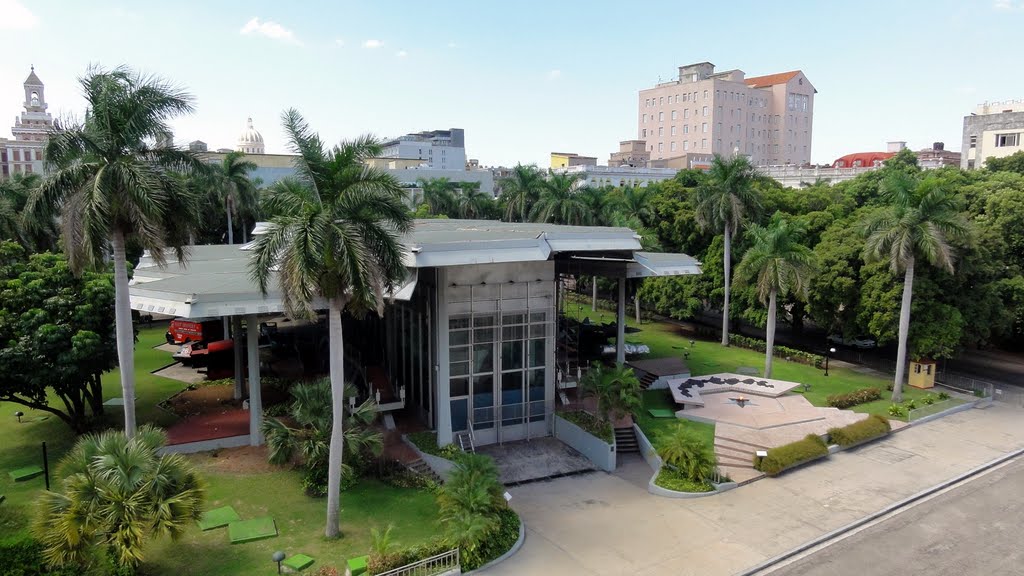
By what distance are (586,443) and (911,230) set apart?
58.1 feet

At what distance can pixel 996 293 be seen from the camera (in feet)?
107

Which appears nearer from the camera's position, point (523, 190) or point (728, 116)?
point (523, 190)

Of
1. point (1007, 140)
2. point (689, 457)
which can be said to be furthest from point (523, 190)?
point (1007, 140)

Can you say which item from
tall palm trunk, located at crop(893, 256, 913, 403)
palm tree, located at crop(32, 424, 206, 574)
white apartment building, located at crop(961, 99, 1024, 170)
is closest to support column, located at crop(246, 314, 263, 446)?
palm tree, located at crop(32, 424, 206, 574)

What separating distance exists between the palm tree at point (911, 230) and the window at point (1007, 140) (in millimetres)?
43189

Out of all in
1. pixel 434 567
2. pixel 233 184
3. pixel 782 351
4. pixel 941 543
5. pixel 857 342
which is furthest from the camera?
pixel 233 184

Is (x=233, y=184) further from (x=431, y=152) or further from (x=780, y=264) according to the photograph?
(x=431, y=152)

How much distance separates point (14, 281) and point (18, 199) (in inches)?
904

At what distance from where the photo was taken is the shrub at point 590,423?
24312mm

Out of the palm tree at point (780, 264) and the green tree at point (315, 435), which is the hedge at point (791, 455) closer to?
the palm tree at point (780, 264)

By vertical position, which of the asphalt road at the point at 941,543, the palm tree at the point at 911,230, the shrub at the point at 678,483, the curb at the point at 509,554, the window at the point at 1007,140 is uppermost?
the window at the point at 1007,140

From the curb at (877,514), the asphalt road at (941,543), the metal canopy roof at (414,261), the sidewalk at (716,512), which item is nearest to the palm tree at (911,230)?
the curb at (877,514)

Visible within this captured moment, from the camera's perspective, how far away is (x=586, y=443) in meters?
24.6

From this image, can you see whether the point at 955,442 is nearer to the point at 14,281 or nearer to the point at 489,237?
the point at 489,237
